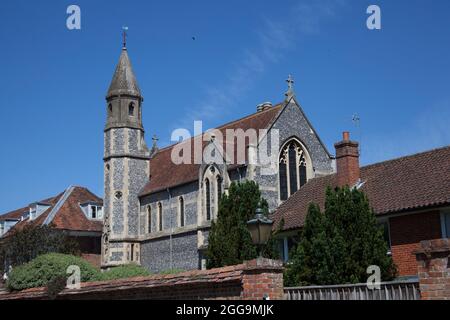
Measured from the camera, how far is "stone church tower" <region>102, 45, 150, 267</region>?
4281 cm

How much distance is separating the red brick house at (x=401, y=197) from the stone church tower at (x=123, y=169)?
1557 cm

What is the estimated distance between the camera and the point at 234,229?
2558cm

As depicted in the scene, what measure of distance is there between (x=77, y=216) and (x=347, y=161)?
85.8ft

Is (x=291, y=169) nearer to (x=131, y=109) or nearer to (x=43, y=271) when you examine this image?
(x=131, y=109)

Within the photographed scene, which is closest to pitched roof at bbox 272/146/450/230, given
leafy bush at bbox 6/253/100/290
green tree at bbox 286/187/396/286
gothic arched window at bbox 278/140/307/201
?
green tree at bbox 286/187/396/286

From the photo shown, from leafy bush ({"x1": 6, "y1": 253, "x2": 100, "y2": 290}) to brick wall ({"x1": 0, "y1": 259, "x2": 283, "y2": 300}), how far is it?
29.9ft

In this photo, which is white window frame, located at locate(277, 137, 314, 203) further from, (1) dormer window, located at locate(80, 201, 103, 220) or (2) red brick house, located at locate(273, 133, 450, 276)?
(1) dormer window, located at locate(80, 201, 103, 220)

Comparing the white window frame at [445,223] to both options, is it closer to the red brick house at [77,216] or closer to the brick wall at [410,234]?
the brick wall at [410,234]

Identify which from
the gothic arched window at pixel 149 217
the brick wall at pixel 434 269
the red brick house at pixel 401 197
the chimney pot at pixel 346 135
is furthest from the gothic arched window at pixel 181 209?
the brick wall at pixel 434 269

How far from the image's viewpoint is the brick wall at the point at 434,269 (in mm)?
9117

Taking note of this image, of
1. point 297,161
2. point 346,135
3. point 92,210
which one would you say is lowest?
point 92,210

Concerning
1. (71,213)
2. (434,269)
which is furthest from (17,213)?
(434,269)
